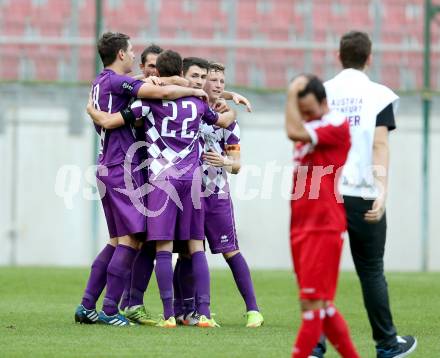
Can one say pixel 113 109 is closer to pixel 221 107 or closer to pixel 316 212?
pixel 221 107

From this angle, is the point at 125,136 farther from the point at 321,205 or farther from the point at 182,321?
the point at 321,205

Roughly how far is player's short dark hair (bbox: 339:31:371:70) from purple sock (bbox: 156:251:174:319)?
2220mm

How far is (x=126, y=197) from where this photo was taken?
816 centimetres

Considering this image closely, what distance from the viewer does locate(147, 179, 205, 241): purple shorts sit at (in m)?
8.03

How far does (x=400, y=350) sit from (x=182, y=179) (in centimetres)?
224

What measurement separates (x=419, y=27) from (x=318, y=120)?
44.4 feet

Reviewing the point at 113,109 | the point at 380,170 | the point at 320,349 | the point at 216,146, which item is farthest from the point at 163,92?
the point at 320,349

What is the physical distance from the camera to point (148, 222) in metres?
8.11

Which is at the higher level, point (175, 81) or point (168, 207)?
point (175, 81)

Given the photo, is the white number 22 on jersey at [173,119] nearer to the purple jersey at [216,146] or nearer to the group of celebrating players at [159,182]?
the group of celebrating players at [159,182]

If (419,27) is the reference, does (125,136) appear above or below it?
below

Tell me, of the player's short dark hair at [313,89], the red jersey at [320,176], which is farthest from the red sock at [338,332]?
the player's short dark hair at [313,89]

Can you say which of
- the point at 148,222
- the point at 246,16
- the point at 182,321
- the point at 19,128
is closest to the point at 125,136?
the point at 148,222

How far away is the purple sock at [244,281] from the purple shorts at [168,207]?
55 cm
